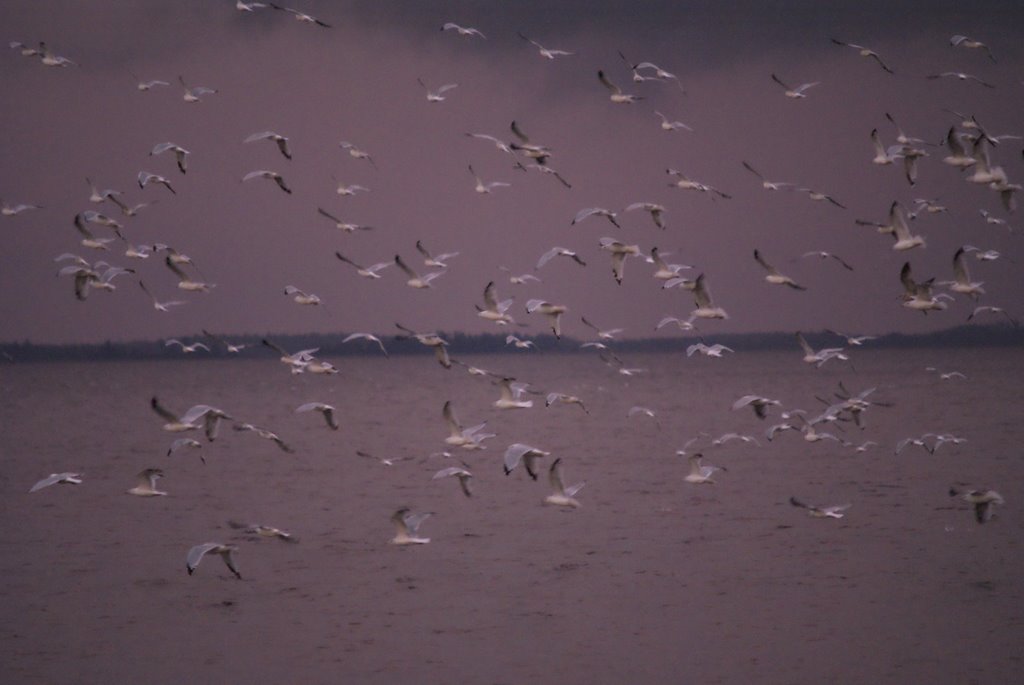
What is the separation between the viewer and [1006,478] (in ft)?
133

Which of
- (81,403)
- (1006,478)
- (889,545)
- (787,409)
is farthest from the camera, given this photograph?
(81,403)

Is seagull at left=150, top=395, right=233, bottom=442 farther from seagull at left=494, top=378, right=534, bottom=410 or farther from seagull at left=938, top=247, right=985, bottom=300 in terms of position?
seagull at left=938, top=247, right=985, bottom=300

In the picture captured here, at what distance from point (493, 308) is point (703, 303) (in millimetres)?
4355

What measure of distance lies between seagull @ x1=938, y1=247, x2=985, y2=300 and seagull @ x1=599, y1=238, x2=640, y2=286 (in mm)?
5954

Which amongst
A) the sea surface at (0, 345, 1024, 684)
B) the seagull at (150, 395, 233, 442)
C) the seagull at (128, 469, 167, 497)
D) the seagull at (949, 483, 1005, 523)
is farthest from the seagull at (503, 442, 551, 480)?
the seagull at (949, 483, 1005, 523)

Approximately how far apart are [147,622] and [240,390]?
4016 inches

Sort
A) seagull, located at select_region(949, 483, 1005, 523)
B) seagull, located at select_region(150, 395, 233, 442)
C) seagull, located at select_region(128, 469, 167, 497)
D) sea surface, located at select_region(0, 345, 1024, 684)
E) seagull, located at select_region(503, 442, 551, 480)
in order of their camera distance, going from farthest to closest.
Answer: seagull, located at select_region(128, 469, 167, 497)
seagull, located at select_region(949, 483, 1005, 523)
seagull, located at select_region(150, 395, 233, 442)
seagull, located at select_region(503, 442, 551, 480)
sea surface, located at select_region(0, 345, 1024, 684)

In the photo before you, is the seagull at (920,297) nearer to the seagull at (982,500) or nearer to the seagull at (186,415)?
the seagull at (982,500)

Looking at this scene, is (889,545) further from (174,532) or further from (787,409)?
(787,409)

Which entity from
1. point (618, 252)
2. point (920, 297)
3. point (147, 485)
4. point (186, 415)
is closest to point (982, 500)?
point (920, 297)

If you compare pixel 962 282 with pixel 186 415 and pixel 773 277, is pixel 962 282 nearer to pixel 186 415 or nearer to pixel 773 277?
pixel 773 277

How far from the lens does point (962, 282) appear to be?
87.5 ft

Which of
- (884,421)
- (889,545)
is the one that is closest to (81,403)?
(884,421)

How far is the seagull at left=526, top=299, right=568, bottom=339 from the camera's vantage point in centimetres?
2795
